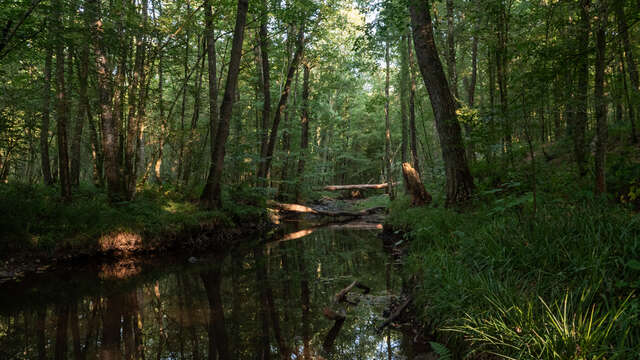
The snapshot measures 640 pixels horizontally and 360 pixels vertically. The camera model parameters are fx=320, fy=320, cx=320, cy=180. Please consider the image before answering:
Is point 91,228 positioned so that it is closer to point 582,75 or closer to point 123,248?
point 123,248

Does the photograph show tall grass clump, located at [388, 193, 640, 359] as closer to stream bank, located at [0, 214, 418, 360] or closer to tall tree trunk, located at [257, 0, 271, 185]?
stream bank, located at [0, 214, 418, 360]

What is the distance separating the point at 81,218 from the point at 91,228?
36 cm

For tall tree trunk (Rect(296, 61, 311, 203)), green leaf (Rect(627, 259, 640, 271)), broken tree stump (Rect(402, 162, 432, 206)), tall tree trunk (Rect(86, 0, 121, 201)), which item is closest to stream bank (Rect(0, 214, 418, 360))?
green leaf (Rect(627, 259, 640, 271))

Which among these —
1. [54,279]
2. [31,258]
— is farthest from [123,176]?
[54,279]

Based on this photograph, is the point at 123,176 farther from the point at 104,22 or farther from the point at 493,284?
the point at 493,284

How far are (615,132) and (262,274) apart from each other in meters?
8.82

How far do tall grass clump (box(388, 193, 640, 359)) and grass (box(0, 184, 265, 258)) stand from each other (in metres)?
7.22

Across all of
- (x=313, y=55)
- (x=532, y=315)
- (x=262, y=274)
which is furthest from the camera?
(x=313, y=55)

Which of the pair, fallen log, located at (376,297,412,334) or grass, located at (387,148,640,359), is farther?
fallen log, located at (376,297,412,334)

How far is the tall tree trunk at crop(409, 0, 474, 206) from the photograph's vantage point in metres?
7.03

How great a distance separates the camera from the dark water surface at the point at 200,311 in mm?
3557

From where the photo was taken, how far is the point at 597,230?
3.29m

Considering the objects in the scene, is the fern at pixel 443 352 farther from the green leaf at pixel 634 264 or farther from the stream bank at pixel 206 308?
the green leaf at pixel 634 264

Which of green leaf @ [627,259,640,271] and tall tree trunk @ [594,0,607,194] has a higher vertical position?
tall tree trunk @ [594,0,607,194]
